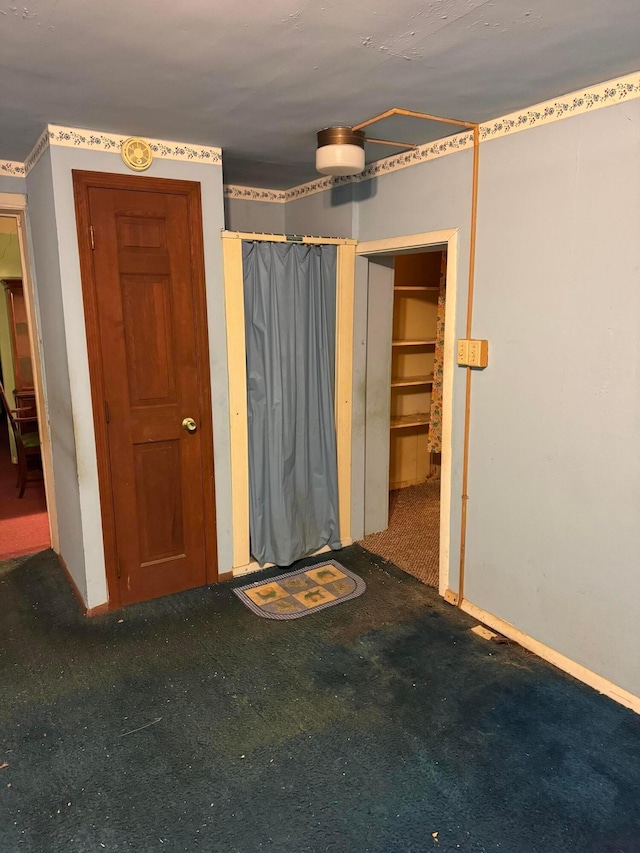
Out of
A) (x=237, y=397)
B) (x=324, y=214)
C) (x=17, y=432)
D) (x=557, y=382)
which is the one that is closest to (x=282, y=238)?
(x=324, y=214)

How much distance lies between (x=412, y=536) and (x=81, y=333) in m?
2.43

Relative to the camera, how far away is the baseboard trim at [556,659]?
7.40 feet

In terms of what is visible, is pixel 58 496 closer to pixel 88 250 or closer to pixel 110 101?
pixel 88 250

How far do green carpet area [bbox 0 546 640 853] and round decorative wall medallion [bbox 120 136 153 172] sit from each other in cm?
222

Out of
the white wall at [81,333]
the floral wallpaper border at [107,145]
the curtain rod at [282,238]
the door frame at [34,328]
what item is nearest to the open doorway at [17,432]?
the door frame at [34,328]

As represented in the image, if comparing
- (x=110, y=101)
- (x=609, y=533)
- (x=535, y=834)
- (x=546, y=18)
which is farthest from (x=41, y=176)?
(x=535, y=834)

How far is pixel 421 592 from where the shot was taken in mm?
3160

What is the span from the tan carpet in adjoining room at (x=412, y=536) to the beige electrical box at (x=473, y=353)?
1.30m

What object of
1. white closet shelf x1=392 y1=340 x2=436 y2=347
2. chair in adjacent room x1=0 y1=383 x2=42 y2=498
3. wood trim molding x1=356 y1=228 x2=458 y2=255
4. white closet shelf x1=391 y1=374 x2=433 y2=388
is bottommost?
chair in adjacent room x1=0 y1=383 x2=42 y2=498

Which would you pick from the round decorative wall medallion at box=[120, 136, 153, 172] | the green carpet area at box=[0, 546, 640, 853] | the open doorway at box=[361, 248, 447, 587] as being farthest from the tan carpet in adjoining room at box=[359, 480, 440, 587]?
the round decorative wall medallion at box=[120, 136, 153, 172]

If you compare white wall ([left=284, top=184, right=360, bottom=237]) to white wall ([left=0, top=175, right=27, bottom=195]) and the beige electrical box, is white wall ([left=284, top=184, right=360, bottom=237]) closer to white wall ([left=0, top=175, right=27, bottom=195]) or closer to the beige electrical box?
the beige electrical box

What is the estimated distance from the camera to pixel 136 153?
271 cm

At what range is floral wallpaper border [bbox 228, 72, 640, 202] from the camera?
2.04 metres

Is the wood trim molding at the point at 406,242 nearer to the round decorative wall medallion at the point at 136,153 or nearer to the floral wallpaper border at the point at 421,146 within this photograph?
the floral wallpaper border at the point at 421,146
